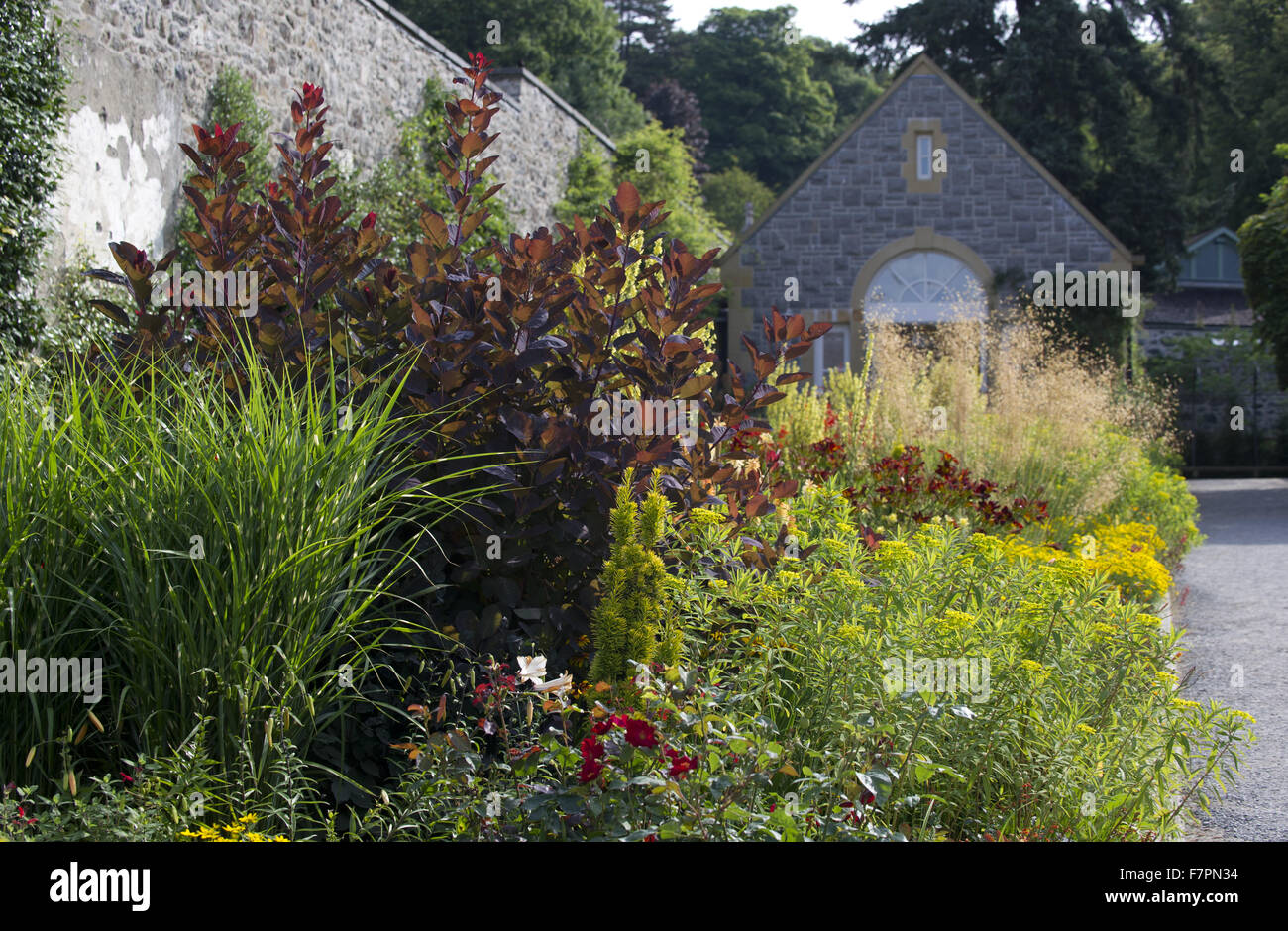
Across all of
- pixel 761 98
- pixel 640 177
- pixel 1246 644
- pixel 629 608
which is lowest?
pixel 1246 644

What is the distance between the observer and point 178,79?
9.55 meters

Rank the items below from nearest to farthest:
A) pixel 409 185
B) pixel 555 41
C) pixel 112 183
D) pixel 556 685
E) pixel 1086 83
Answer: pixel 556 685 → pixel 112 183 → pixel 409 185 → pixel 1086 83 → pixel 555 41

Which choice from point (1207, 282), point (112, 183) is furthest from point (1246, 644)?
point (1207, 282)

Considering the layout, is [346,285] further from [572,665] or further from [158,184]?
[158,184]

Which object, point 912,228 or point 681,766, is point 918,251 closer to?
point 912,228

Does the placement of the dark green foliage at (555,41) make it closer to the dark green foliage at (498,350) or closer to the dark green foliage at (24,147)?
the dark green foliage at (24,147)

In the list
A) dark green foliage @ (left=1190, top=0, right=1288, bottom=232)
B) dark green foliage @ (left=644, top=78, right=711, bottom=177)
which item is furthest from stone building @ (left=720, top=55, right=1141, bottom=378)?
dark green foliage @ (left=644, top=78, right=711, bottom=177)

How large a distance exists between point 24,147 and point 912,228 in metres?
13.8

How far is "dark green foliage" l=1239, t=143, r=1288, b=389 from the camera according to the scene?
1432cm

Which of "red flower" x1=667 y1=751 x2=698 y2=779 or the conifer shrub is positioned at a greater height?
Answer: the conifer shrub

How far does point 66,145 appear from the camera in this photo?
318 inches

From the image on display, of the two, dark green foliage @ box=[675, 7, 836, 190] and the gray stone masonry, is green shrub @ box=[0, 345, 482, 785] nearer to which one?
the gray stone masonry

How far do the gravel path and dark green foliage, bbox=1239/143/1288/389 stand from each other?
4.13m

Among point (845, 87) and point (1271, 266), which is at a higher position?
point (845, 87)
